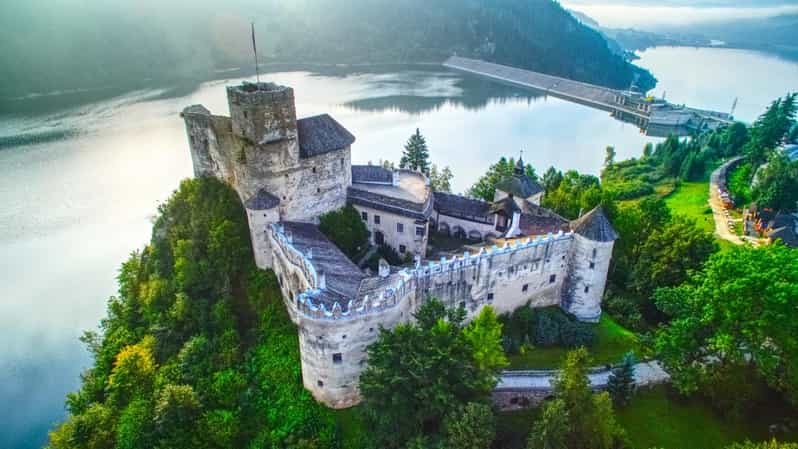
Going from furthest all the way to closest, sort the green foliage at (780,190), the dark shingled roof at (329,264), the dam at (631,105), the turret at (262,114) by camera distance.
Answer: the dam at (631,105), the green foliage at (780,190), the turret at (262,114), the dark shingled roof at (329,264)

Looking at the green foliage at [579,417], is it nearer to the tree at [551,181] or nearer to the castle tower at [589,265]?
the castle tower at [589,265]

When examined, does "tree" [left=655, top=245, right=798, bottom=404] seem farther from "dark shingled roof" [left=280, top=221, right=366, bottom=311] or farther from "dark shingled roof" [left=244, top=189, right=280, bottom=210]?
"dark shingled roof" [left=244, top=189, right=280, bottom=210]

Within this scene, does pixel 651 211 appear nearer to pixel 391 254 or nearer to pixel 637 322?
pixel 637 322

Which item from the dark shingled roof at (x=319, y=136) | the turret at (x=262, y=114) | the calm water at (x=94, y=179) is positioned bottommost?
the calm water at (x=94, y=179)

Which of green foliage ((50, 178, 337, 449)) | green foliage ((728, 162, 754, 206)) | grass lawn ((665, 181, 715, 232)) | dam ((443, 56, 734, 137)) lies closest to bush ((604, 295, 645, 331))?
green foliage ((50, 178, 337, 449))

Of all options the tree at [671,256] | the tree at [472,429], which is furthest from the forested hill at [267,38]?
the tree at [671,256]

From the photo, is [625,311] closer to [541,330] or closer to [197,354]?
[541,330]
